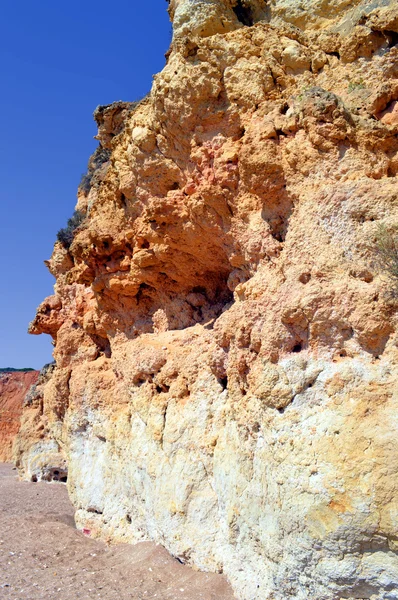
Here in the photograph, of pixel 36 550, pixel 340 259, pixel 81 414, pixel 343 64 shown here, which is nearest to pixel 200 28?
pixel 343 64

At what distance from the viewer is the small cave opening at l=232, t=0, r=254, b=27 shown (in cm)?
659

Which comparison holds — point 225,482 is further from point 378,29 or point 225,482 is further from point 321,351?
point 378,29

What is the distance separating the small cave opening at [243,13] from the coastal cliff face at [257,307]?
3 centimetres

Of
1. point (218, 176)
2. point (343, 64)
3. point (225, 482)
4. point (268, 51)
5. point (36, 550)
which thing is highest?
point (268, 51)

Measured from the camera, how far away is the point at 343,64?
17.7ft

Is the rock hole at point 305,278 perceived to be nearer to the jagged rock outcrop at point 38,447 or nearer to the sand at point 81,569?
the sand at point 81,569

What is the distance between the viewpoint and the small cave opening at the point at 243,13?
6.59 m

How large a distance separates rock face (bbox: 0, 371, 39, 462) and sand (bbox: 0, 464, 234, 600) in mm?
17485

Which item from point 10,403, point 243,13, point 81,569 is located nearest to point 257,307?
point 81,569

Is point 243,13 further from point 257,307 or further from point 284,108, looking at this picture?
point 257,307

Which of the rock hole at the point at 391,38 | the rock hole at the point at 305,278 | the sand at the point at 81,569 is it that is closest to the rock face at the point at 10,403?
the sand at the point at 81,569

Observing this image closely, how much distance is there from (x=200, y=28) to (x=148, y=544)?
6.78 metres

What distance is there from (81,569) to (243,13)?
25.6 feet

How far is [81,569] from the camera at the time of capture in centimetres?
630
